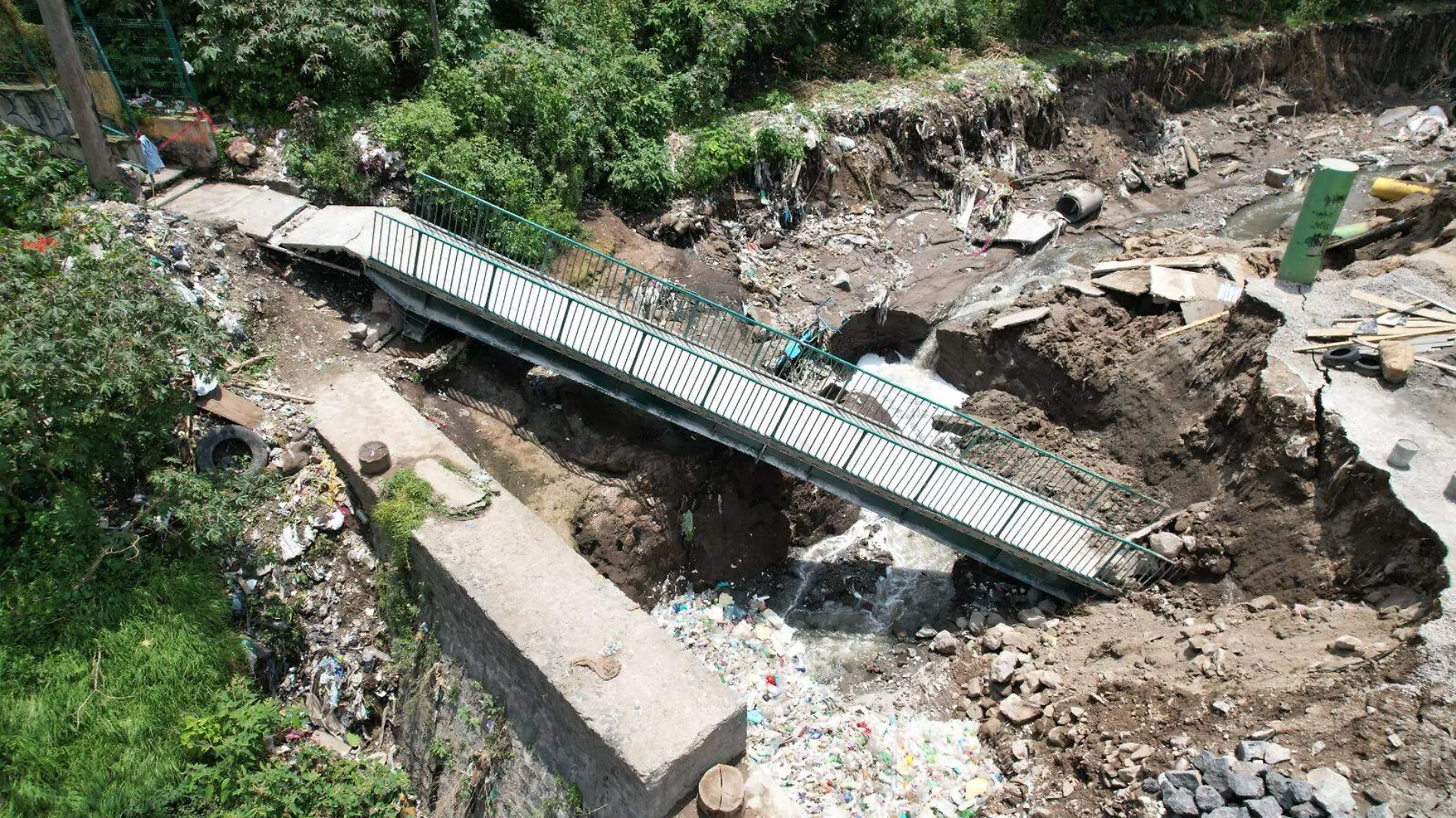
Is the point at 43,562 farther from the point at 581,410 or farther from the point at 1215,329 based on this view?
the point at 1215,329

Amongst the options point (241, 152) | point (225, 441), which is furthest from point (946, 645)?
point (241, 152)

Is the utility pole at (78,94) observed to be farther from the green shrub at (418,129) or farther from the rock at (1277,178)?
the rock at (1277,178)

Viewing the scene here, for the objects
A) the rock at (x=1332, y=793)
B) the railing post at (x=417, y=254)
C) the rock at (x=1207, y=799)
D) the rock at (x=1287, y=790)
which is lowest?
the railing post at (x=417, y=254)

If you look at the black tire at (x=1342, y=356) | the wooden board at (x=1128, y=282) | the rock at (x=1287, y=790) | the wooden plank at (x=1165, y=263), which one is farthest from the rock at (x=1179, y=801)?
the wooden plank at (x=1165, y=263)

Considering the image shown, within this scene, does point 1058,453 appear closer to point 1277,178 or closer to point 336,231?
point 336,231

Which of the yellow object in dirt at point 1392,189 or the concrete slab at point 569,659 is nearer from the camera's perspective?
the concrete slab at point 569,659

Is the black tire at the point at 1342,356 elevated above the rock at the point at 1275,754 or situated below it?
above

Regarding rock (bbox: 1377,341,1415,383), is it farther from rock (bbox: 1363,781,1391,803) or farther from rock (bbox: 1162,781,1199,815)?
rock (bbox: 1162,781,1199,815)
